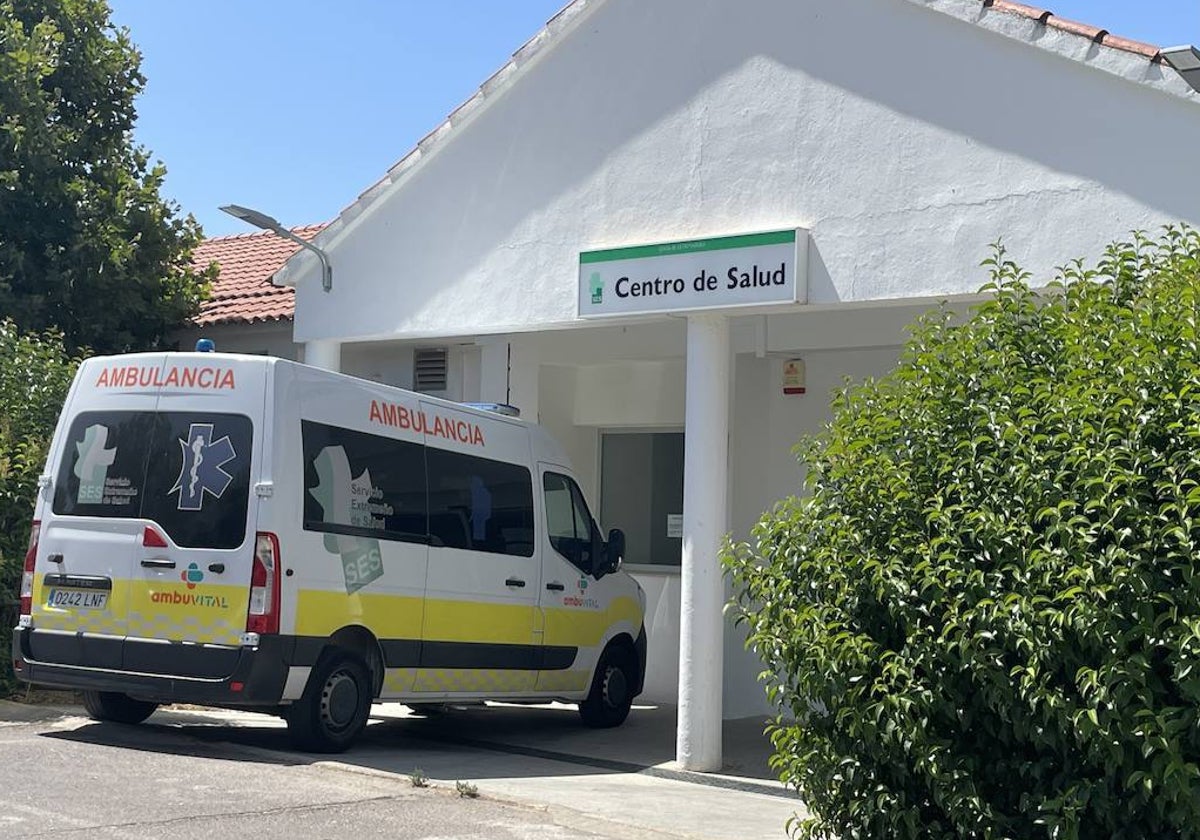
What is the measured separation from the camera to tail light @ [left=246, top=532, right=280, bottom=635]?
32.0 feet

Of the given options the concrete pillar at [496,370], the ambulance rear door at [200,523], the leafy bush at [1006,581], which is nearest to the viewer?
the leafy bush at [1006,581]

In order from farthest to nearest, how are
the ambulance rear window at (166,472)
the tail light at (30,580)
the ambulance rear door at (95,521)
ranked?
1. the tail light at (30,580)
2. the ambulance rear door at (95,521)
3. the ambulance rear window at (166,472)

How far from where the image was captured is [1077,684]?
587 cm

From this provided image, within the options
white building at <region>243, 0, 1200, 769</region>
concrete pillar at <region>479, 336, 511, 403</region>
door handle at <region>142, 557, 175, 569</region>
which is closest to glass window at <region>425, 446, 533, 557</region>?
white building at <region>243, 0, 1200, 769</region>

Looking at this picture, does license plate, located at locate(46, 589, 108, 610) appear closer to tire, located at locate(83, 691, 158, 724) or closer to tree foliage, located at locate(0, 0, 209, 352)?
tire, located at locate(83, 691, 158, 724)

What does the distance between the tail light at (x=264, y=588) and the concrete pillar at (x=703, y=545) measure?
9.35ft

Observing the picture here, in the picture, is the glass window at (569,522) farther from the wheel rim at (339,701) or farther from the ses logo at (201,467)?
the ses logo at (201,467)

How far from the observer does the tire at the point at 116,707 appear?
Answer: 11.1 meters

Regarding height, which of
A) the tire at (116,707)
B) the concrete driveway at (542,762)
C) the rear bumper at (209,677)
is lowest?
the concrete driveway at (542,762)

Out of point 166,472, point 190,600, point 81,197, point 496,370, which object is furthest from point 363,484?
point 81,197

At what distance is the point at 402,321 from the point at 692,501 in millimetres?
3291

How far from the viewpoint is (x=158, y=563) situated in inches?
392

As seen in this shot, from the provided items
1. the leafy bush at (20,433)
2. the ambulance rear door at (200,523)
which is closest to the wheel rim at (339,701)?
the ambulance rear door at (200,523)

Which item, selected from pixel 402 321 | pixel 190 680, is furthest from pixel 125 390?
pixel 402 321
